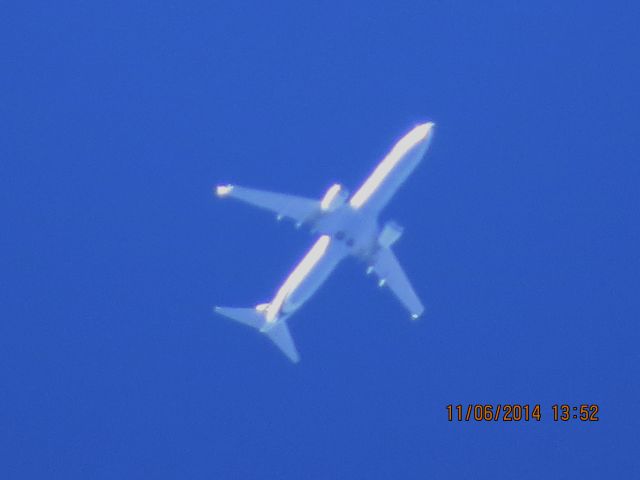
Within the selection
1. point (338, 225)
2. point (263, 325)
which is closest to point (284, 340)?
point (263, 325)

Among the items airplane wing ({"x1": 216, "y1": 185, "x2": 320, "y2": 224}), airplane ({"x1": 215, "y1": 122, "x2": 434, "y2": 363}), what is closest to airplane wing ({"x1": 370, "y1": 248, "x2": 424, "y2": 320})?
airplane ({"x1": 215, "y1": 122, "x2": 434, "y2": 363})

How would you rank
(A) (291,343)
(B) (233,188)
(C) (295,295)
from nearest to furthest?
(B) (233,188), (C) (295,295), (A) (291,343)

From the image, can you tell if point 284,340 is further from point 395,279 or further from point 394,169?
point 394,169

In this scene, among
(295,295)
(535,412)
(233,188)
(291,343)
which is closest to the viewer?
(233,188)

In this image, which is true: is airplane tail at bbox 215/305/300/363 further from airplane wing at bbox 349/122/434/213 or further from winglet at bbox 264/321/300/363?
airplane wing at bbox 349/122/434/213

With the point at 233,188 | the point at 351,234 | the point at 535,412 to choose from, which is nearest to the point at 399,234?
the point at 351,234

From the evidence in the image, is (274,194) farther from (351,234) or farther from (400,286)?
(400,286)

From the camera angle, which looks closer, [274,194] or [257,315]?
[274,194]

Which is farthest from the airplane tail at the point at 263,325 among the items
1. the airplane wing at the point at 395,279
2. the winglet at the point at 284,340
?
the airplane wing at the point at 395,279
